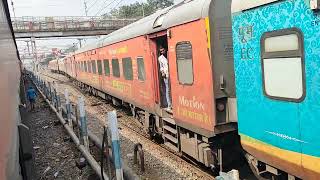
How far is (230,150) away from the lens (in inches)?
249

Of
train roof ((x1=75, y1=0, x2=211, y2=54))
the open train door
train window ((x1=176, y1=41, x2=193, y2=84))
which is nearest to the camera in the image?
train roof ((x1=75, y1=0, x2=211, y2=54))

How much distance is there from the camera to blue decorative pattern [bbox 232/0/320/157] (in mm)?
3736

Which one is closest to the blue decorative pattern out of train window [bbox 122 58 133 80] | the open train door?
the open train door

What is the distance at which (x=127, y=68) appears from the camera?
11859mm

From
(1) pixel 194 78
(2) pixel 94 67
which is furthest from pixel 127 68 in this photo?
(2) pixel 94 67

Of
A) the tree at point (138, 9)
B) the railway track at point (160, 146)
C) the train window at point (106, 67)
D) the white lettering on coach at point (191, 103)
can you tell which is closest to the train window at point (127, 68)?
the railway track at point (160, 146)

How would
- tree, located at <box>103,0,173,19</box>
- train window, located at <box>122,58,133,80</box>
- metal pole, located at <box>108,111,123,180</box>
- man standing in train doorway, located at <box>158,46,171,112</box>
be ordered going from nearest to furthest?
metal pole, located at <box>108,111,123,180</box>
man standing in train doorway, located at <box>158,46,171,112</box>
train window, located at <box>122,58,133,80</box>
tree, located at <box>103,0,173,19</box>

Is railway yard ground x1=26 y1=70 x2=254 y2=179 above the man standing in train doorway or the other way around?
the other way around

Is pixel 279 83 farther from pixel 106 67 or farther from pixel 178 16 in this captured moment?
pixel 106 67

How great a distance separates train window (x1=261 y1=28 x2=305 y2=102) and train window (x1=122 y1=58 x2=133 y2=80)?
7.08 metres

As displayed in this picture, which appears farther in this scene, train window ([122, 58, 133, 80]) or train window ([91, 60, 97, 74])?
train window ([91, 60, 97, 74])

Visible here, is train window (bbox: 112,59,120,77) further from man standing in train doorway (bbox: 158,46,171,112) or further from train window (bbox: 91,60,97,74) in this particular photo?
train window (bbox: 91,60,97,74)

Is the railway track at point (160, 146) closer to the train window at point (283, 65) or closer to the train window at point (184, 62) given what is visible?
the train window at point (184, 62)

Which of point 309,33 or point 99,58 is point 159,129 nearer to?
point 309,33
